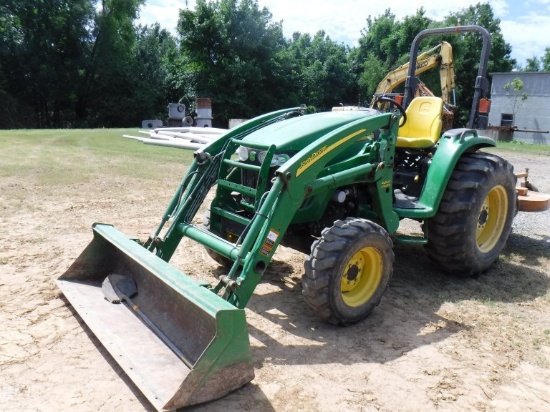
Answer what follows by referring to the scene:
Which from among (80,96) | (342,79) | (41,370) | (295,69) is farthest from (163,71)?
(41,370)

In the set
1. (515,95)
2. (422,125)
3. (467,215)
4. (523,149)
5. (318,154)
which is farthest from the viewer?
(515,95)

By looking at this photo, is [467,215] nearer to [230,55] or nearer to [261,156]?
[261,156]

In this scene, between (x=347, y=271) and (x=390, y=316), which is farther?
(x=390, y=316)

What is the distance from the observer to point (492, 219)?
17.7 feet

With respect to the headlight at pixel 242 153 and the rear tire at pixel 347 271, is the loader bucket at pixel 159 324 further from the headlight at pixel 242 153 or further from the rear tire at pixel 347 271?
the headlight at pixel 242 153

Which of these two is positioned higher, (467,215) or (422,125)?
(422,125)

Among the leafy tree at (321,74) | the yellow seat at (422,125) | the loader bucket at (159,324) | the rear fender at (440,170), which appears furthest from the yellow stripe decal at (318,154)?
the leafy tree at (321,74)

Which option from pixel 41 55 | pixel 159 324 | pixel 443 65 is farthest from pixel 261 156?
pixel 41 55

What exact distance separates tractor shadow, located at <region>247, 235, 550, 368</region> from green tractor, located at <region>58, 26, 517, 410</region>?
177 mm

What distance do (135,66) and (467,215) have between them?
104 feet

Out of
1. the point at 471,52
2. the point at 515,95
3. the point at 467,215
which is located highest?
the point at 471,52

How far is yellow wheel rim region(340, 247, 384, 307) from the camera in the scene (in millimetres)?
3852

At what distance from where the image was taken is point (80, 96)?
32656 mm

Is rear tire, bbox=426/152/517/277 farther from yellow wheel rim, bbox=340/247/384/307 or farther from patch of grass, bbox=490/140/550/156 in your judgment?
patch of grass, bbox=490/140/550/156
